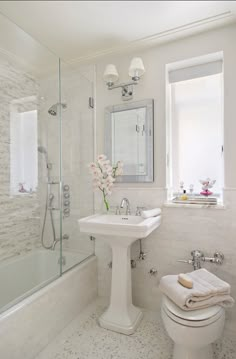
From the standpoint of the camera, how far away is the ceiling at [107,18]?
4.97 feet

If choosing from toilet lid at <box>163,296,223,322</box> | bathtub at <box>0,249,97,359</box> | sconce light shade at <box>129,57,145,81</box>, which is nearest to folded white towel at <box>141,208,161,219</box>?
toilet lid at <box>163,296,223,322</box>

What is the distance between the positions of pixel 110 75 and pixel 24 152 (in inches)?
45.1

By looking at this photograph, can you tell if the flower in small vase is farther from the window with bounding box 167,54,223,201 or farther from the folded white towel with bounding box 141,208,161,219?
the window with bounding box 167,54,223,201

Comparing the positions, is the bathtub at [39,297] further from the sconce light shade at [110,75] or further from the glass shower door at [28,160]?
the sconce light shade at [110,75]

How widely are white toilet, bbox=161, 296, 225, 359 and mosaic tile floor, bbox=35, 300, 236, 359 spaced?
0.24 m

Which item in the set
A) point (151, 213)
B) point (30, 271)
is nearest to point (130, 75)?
point (151, 213)

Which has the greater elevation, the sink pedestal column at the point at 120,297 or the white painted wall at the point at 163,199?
the white painted wall at the point at 163,199

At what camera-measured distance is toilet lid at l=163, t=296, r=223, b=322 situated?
1.23 meters

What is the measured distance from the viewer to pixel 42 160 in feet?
7.41

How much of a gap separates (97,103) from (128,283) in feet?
5.70

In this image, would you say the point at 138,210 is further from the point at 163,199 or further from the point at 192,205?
the point at 192,205

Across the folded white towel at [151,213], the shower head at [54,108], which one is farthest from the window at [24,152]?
the folded white towel at [151,213]

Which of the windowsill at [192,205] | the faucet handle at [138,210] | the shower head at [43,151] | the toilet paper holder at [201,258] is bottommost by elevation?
the toilet paper holder at [201,258]

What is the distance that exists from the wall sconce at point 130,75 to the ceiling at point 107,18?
0.20 m
